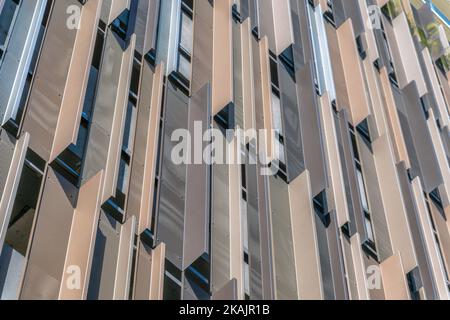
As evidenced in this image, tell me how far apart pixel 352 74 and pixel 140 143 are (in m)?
7.46

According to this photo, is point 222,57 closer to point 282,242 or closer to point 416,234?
point 282,242

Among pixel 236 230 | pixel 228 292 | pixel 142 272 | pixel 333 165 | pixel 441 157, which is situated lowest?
pixel 228 292

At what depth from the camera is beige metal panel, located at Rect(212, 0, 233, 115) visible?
43.1 ft

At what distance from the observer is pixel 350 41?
61.1 feet

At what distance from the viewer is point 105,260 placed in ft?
31.4

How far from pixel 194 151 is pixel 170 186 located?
0.79 meters

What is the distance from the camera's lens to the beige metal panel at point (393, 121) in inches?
676

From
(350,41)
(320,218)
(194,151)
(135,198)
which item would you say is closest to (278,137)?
(320,218)

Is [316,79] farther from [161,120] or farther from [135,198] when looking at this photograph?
[135,198]

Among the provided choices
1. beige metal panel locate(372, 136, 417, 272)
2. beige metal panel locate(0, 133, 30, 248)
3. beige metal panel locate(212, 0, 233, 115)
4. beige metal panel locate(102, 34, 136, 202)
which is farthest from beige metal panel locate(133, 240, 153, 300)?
beige metal panel locate(372, 136, 417, 272)

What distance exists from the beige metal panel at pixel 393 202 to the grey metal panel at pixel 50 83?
6252 mm

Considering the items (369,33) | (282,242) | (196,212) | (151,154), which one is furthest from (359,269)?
(369,33)

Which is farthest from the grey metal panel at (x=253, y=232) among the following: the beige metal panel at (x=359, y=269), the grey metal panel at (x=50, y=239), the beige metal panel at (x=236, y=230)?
the grey metal panel at (x=50, y=239)

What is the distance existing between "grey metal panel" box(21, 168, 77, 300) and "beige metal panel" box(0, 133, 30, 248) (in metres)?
0.39
